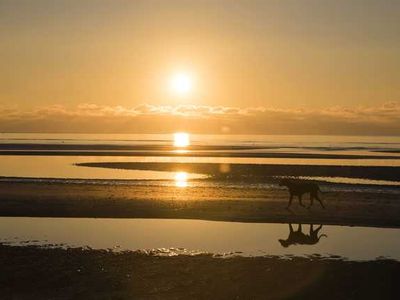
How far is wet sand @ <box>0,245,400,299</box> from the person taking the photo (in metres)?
13.0

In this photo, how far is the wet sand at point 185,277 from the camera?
510 inches

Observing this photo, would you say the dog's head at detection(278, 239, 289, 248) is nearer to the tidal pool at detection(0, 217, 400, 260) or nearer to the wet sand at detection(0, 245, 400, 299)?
the tidal pool at detection(0, 217, 400, 260)

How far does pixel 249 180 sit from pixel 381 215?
18308 millimetres

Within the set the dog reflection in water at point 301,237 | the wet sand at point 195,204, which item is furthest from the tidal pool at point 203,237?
the wet sand at point 195,204

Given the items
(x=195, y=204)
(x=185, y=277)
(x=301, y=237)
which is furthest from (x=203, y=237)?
(x=195, y=204)

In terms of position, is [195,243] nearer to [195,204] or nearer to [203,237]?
[203,237]

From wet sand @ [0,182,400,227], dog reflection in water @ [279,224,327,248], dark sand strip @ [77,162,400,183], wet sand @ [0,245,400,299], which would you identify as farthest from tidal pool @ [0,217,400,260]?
dark sand strip @ [77,162,400,183]

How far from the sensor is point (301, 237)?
66.5 ft

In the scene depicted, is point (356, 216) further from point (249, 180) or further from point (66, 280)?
point (249, 180)

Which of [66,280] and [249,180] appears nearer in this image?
[66,280]

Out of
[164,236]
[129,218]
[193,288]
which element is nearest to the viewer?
[193,288]

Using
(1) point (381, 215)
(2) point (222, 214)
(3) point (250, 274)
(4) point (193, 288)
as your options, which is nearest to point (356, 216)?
(1) point (381, 215)

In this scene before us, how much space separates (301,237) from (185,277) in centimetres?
719

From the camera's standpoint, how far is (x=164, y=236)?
2036 cm
